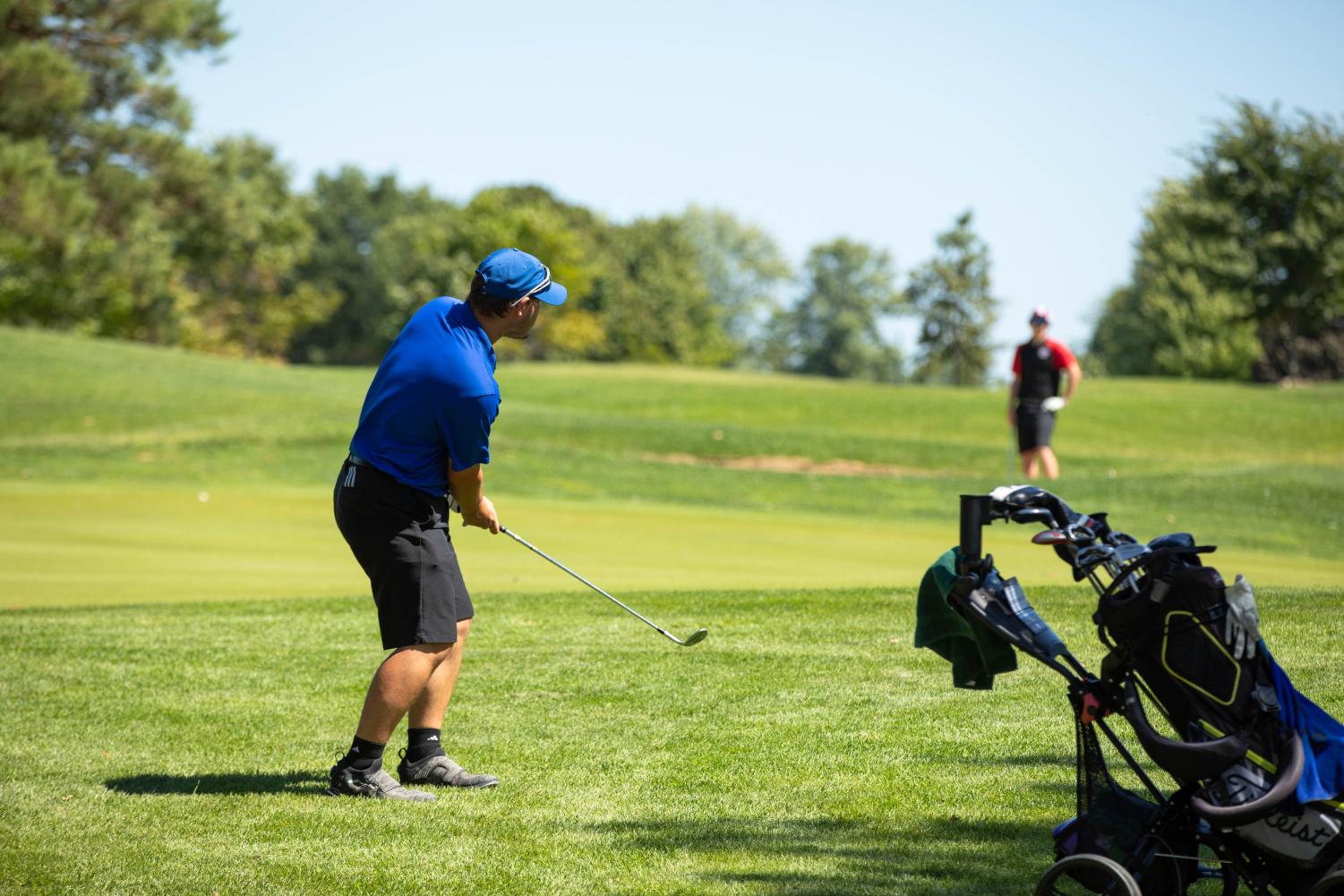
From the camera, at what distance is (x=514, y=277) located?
5520 mm

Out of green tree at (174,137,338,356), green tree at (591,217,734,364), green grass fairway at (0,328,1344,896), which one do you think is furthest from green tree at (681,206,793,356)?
green grass fairway at (0,328,1344,896)

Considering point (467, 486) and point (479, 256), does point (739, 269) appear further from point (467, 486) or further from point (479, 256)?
point (467, 486)

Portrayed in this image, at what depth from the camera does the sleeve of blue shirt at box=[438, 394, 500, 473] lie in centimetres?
533

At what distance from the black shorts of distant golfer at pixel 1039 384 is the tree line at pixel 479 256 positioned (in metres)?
24.2

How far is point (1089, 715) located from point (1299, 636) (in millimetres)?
4335

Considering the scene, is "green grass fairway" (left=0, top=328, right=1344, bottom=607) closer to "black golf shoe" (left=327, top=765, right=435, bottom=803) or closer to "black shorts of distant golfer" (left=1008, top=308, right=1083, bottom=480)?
"black shorts of distant golfer" (left=1008, top=308, right=1083, bottom=480)

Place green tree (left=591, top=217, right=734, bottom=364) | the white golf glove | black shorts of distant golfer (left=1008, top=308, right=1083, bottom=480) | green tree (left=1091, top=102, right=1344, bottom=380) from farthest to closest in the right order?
green tree (left=591, top=217, right=734, bottom=364)
green tree (left=1091, top=102, right=1344, bottom=380)
black shorts of distant golfer (left=1008, top=308, right=1083, bottom=480)
the white golf glove

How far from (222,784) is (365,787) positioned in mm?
622

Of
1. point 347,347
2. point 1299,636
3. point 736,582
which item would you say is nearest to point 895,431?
point 736,582

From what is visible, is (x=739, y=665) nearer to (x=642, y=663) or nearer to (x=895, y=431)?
(x=642, y=663)

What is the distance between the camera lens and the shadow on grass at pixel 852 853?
174 inches

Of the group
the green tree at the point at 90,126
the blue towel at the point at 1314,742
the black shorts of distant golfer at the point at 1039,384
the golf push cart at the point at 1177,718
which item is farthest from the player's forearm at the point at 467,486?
the green tree at the point at 90,126

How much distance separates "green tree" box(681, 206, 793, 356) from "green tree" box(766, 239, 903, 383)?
7.07 feet

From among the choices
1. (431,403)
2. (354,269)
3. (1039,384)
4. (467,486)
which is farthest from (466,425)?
(354,269)
